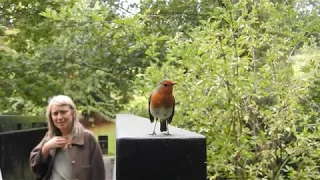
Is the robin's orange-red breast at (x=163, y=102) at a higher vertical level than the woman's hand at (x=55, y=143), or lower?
higher

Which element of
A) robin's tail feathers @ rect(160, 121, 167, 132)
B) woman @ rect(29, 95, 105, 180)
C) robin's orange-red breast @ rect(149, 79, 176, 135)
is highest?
robin's orange-red breast @ rect(149, 79, 176, 135)

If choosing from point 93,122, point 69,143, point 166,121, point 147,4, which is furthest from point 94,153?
point 93,122

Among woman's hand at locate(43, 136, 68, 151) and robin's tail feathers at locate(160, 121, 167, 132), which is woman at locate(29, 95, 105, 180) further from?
robin's tail feathers at locate(160, 121, 167, 132)

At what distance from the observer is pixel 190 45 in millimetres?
4227

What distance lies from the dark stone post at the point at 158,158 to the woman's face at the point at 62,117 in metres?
1.66

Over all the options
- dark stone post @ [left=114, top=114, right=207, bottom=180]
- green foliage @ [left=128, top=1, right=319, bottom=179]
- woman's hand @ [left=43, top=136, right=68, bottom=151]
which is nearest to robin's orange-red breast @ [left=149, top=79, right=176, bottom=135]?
dark stone post @ [left=114, top=114, right=207, bottom=180]

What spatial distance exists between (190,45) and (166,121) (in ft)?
6.51

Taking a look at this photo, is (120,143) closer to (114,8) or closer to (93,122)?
(114,8)

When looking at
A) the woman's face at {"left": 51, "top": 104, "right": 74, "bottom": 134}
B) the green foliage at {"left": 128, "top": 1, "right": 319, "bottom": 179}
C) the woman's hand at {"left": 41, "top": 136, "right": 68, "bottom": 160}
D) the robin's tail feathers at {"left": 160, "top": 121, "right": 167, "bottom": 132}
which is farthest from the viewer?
the green foliage at {"left": 128, "top": 1, "right": 319, "bottom": 179}

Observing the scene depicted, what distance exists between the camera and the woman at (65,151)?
10.5ft

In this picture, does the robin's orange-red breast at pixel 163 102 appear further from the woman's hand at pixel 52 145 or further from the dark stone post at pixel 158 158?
the woman's hand at pixel 52 145

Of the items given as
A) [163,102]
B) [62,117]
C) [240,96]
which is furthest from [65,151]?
[240,96]

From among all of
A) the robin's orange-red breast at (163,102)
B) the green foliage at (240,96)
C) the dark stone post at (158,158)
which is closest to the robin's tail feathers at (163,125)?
the robin's orange-red breast at (163,102)

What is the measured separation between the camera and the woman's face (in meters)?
3.28
